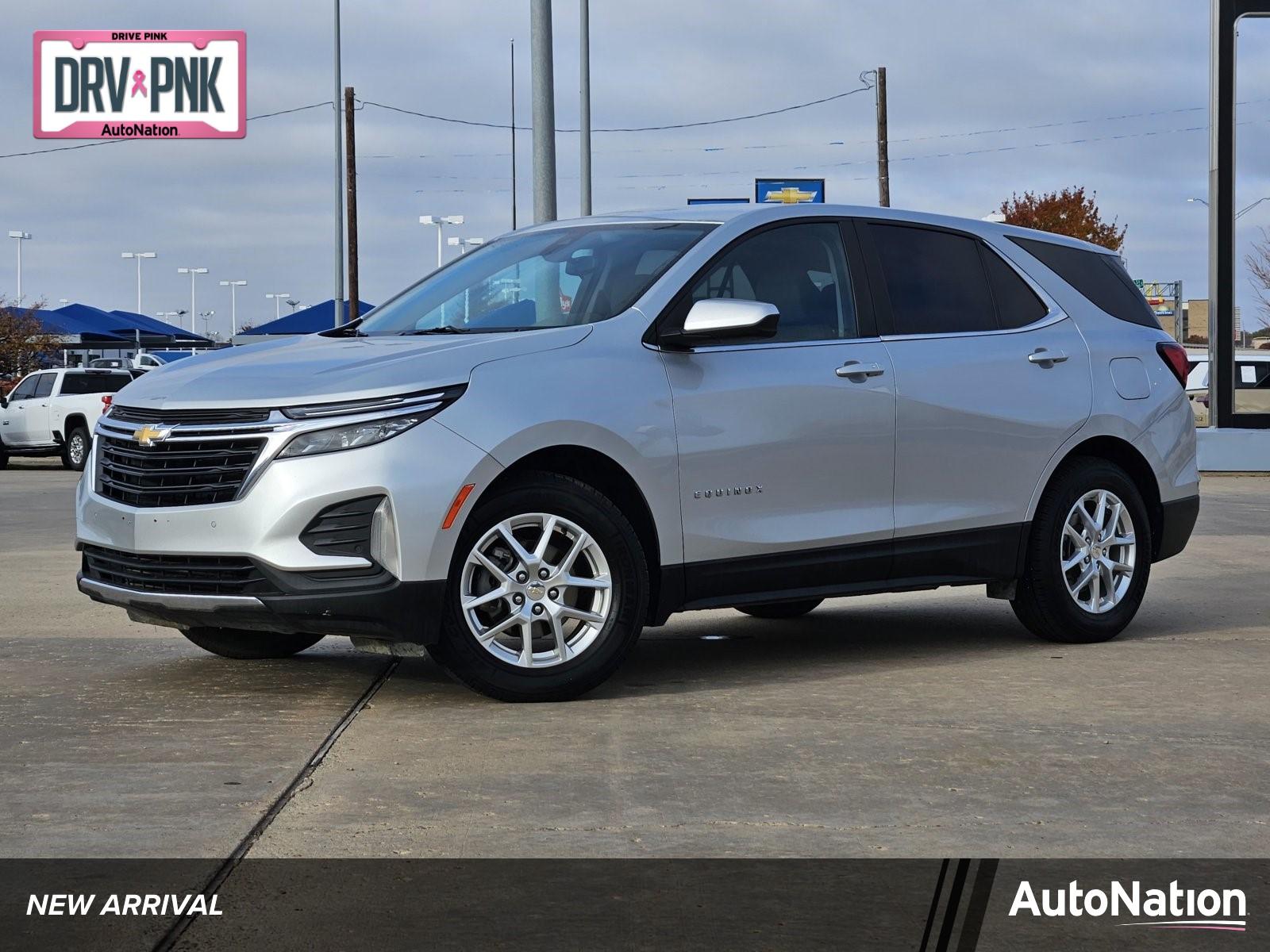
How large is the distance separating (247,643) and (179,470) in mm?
1390

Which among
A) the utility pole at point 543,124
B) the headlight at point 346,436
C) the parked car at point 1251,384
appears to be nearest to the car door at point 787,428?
the headlight at point 346,436

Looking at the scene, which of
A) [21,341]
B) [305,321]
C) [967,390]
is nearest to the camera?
[967,390]

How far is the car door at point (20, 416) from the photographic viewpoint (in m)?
28.9

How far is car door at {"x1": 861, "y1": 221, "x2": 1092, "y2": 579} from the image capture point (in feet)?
23.9

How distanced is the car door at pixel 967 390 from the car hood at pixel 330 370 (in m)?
1.57

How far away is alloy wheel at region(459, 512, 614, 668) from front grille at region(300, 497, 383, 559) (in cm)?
38

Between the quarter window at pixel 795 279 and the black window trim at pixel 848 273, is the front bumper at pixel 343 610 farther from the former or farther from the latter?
the quarter window at pixel 795 279

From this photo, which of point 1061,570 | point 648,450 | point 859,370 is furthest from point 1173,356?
point 648,450

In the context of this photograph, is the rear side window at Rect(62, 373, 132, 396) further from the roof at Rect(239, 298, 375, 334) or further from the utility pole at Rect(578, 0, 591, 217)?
the utility pole at Rect(578, 0, 591, 217)

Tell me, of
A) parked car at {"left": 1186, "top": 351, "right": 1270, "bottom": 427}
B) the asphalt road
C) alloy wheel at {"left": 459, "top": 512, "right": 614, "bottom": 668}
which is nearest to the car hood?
alloy wheel at {"left": 459, "top": 512, "right": 614, "bottom": 668}

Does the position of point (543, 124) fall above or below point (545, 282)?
above

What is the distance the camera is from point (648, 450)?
21.1 ft

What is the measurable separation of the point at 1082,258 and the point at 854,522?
2.16m

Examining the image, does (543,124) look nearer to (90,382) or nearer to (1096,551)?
(1096,551)
